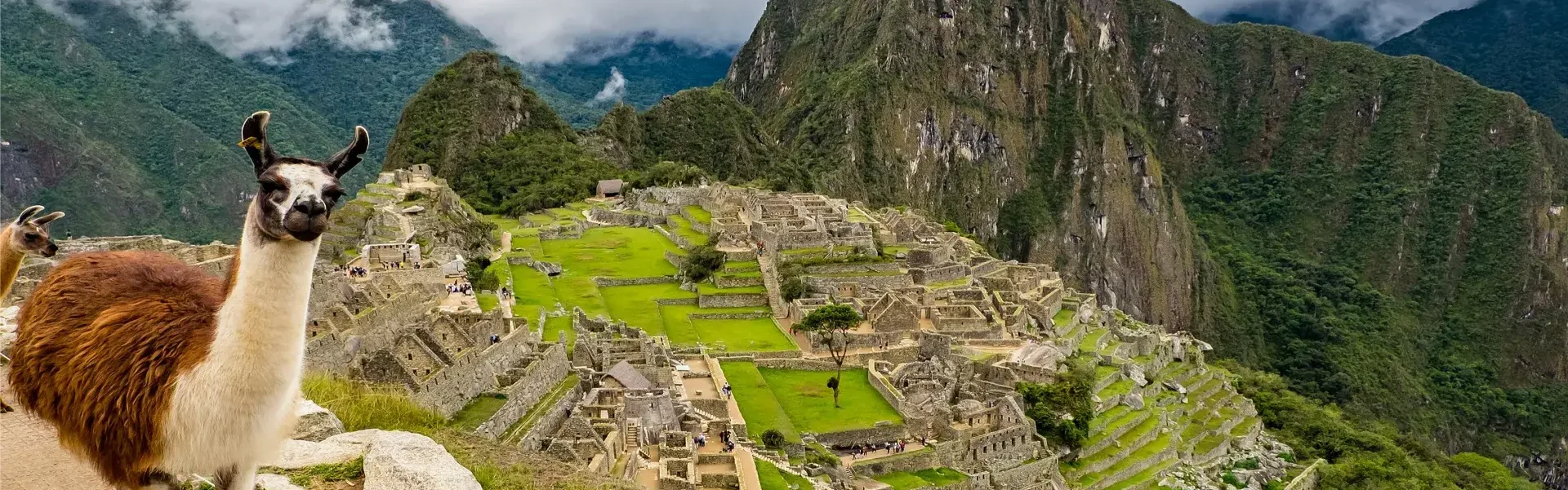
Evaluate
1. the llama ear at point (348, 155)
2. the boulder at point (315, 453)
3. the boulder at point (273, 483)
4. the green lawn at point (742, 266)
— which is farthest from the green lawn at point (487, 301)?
the llama ear at point (348, 155)

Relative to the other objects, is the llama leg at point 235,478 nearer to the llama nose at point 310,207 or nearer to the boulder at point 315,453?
the llama nose at point 310,207

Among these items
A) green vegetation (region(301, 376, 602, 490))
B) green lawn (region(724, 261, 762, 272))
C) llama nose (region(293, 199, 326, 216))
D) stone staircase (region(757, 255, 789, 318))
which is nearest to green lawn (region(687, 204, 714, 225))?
green lawn (region(724, 261, 762, 272))

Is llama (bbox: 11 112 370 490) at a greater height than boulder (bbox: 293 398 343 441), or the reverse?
llama (bbox: 11 112 370 490)

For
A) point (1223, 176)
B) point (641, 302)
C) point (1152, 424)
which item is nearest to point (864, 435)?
point (641, 302)

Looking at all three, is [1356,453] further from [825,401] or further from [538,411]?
[538,411]

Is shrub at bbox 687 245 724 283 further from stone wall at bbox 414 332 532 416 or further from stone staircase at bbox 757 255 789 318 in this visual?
stone wall at bbox 414 332 532 416

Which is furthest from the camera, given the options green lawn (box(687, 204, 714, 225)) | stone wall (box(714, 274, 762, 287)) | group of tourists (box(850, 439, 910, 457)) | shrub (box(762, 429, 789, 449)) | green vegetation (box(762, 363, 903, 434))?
green lawn (box(687, 204, 714, 225))
